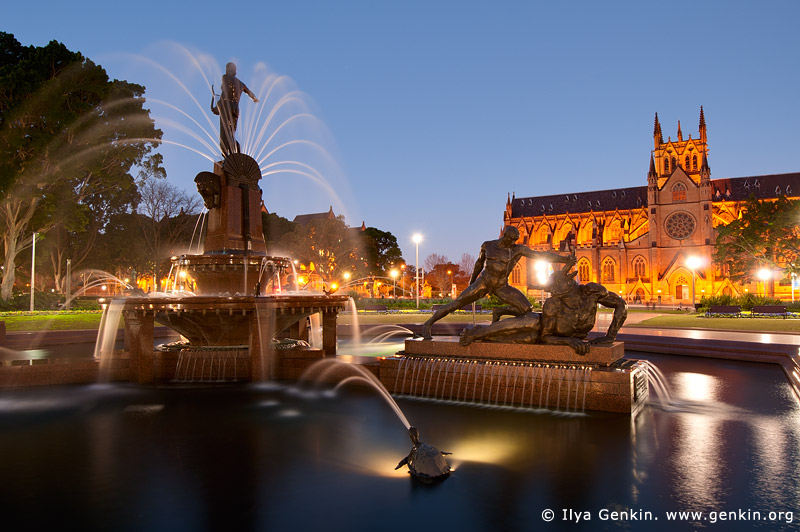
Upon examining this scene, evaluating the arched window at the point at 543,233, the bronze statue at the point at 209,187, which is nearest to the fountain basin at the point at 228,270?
the bronze statue at the point at 209,187

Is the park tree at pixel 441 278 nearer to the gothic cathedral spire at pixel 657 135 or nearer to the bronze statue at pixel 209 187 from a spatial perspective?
the gothic cathedral spire at pixel 657 135

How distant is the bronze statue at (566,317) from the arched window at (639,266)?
88.3m

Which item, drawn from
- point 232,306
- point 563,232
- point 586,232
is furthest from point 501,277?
point 563,232

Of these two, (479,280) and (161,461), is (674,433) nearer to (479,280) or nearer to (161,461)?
(479,280)

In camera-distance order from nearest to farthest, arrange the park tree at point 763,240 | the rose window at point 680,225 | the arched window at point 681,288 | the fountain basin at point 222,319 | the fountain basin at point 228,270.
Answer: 1. the fountain basin at point 222,319
2. the fountain basin at point 228,270
3. the park tree at point 763,240
4. the arched window at point 681,288
5. the rose window at point 680,225

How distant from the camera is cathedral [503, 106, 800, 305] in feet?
270

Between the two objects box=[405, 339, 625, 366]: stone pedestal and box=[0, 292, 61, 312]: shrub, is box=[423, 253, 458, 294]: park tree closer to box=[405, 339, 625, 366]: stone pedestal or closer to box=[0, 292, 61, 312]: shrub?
box=[0, 292, 61, 312]: shrub

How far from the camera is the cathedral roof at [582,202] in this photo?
106 m

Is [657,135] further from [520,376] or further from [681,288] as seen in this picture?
[520,376]

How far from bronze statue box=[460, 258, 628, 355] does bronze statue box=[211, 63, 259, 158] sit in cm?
1171

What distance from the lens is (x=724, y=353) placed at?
15.9 meters

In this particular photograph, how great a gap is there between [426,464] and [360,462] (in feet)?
3.33

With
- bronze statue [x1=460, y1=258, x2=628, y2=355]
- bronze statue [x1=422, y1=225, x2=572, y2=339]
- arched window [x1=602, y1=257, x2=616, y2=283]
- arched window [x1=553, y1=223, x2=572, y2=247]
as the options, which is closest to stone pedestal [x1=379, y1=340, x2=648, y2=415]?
bronze statue [x1=460, y1=258, x2=628, y2=355]

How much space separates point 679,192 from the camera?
8825cm
